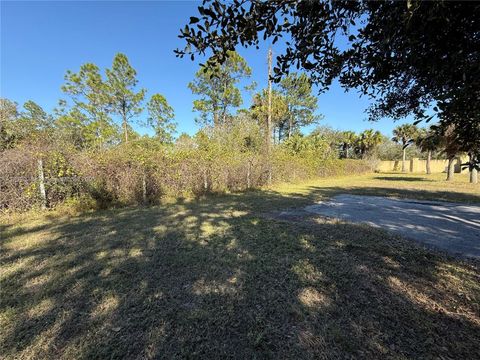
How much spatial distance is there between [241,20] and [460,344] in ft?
9.39

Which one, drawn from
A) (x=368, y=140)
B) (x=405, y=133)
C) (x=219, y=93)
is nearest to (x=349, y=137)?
(x=368, y=140)

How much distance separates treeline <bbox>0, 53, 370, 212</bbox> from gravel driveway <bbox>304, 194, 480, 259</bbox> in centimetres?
351

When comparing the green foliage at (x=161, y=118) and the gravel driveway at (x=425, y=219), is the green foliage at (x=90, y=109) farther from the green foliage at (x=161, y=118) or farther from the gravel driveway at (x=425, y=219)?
the gravel driveway at (x=425, y=219)

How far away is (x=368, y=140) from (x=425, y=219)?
31442 mm

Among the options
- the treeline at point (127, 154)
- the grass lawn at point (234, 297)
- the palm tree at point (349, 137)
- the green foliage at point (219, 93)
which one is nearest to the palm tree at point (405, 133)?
the palm tree at point (349, 137)

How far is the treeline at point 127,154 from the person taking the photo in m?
5.80

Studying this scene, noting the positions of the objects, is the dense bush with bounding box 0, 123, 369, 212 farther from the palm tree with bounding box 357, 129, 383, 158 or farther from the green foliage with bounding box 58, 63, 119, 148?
the palm tree with bounding box 357, 129, 383, 158

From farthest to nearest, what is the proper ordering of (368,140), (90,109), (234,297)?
Result: (368,140), (90,109), (234,297)

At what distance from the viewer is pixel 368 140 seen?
3284 centimetres

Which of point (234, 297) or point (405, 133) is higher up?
point (405, 133)

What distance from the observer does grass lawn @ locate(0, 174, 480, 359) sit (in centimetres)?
174

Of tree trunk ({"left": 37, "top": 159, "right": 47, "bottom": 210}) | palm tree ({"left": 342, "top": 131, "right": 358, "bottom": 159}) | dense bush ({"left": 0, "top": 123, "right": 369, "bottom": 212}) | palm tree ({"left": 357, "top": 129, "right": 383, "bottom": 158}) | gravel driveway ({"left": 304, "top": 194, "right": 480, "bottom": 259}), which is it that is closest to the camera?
gravel driveway ({"left": 304, "top": 194, "right": 480, "bottom": 259})

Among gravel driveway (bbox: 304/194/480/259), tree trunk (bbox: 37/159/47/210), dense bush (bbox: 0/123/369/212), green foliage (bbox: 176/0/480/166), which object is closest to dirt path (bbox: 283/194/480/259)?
gravel driveway (bbox: 304/194/480/259)

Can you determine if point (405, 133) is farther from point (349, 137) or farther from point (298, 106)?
point (298, 106)
